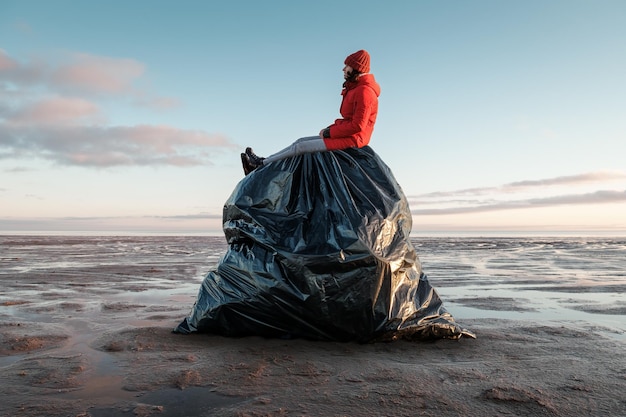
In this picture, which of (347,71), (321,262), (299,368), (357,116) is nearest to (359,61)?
(347,71)

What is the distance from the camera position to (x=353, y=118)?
11.6 ft

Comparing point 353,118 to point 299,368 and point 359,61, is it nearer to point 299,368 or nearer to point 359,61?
point 359,61

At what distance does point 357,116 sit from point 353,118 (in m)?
0.04

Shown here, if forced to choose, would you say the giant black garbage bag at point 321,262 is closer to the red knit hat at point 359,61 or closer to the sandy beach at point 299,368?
the sandy beach at point 299,368

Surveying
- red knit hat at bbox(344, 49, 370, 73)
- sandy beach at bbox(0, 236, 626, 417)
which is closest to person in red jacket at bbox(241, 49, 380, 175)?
red knit hat at bbox(344, 49, 370, 73)

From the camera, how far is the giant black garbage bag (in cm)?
Result: 309

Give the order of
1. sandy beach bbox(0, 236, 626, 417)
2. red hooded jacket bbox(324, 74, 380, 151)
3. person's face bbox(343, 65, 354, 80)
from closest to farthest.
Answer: sandy beach bbox(0, 236, 626, 417) → red hooded jacket bbox(324, 74, 380, 151) → person's face bbox(343, 65, 354, 80)

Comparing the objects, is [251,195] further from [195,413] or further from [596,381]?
[596,381]

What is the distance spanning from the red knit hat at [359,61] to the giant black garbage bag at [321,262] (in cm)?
61

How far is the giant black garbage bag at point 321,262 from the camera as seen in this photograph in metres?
3.09

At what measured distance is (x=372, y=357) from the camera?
2.76m

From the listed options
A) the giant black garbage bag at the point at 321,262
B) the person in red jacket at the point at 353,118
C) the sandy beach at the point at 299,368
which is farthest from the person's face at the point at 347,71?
the sandy beach at the point at 299,368

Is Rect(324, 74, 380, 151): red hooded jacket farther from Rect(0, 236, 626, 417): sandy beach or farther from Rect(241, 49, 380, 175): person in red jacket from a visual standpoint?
Rect(0, 236, 626, 417): sandy beach

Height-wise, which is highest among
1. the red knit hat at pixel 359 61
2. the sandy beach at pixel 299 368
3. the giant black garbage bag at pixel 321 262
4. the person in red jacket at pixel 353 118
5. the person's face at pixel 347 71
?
the red knit hat at pixel 359 61
